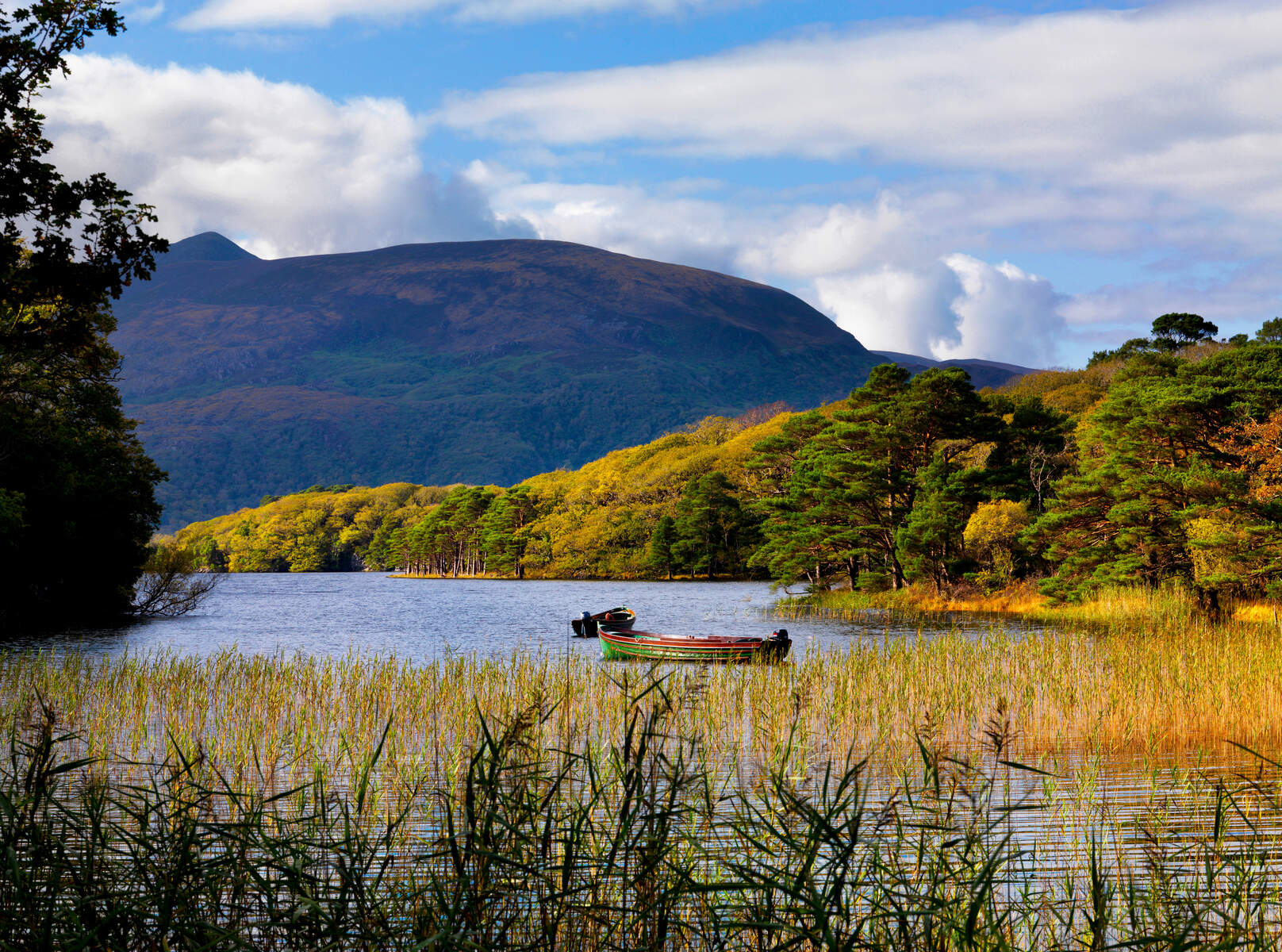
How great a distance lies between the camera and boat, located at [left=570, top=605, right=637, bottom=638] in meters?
23.9

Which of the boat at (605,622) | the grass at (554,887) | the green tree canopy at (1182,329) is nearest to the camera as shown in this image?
the grass at (554,887)

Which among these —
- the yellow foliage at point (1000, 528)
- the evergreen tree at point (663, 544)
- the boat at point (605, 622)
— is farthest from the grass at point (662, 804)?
the evergreen tree at point (663, 544)

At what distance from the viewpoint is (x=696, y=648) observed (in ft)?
66.1

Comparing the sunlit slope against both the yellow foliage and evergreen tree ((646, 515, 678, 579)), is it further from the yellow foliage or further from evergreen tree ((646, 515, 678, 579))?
the yellow foliage

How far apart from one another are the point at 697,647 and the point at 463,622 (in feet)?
70.2

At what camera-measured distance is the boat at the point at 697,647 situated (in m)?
18.8

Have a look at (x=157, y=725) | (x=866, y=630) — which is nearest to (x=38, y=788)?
(x=157, y=725)

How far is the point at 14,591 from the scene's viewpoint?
2873 centimetres

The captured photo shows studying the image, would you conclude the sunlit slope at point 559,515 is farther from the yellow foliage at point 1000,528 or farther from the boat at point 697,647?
the boat at point 697,647

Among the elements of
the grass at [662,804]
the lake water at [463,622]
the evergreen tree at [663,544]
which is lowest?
the lake water at [463,622]

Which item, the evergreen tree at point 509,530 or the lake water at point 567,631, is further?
the evergreen tree at point 509,530

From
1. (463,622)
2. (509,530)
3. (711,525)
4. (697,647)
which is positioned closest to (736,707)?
(697,647)

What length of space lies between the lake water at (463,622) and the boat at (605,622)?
16.2 inches

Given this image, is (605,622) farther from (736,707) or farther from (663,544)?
(663,544)
